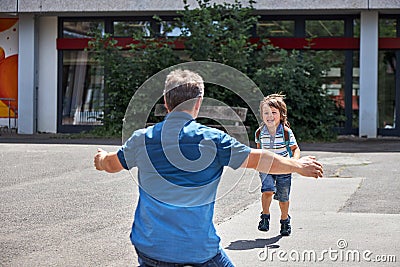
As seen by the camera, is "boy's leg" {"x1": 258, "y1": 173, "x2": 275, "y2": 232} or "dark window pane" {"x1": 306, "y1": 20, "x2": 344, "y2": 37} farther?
"dark window pane" {"x1": 306, "y1": 20, "x2": 344, "y2": 37}

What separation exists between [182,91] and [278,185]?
3942 millimetres

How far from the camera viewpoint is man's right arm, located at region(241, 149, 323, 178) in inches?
153

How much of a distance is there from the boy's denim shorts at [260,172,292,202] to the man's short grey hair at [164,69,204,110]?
147 inches

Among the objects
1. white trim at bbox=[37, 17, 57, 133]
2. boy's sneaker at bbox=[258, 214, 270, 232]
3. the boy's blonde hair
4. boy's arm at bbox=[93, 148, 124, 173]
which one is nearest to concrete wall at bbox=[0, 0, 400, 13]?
white trim at bbox=[37, 17, 57, 133]

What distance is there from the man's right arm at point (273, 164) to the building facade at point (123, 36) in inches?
682

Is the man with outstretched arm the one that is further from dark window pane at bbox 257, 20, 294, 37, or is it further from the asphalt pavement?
dark window pane at bbox 257, 20, 294, 37

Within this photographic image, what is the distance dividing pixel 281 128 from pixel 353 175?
5889 mm

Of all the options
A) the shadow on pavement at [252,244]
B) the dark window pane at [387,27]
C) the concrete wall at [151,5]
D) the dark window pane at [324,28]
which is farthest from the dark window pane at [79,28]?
the shadow on pavement at [252,244]

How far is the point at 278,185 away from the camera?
7633 mm

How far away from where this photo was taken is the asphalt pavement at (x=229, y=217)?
6.64 metres

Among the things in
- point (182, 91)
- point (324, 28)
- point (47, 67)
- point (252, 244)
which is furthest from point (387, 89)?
point (182, 91)

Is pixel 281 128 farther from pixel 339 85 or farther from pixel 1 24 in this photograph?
pixel 1 24

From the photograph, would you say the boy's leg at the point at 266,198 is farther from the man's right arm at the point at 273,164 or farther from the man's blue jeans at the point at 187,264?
the man's blue jeans at the point at 187,264

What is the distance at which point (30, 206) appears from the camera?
9.41 meters
